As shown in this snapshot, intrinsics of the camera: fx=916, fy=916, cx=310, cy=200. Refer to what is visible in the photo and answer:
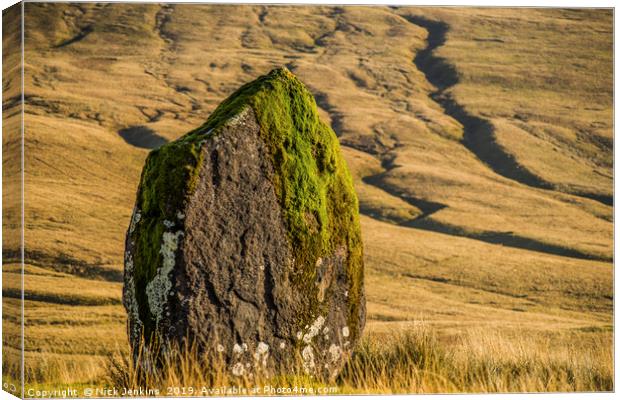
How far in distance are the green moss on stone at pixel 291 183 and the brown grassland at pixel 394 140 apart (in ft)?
Answer: 36.0

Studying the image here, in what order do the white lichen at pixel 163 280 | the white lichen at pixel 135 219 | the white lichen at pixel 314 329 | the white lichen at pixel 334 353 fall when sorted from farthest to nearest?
the white lichen at pixel 334 353 → the white lichen at pixel 314 329 → the white lichen at pixel 135 219 → the white lichen at pixel 163 280

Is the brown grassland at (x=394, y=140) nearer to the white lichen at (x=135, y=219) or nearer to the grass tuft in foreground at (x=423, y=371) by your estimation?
the grass tuft in foreground at (x=423, y=371)

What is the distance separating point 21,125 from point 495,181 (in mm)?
43031

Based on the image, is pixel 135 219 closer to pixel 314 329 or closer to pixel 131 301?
pixel 131 301

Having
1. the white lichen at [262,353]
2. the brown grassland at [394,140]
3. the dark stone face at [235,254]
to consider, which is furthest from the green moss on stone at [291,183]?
the brown grassland at [394,140]

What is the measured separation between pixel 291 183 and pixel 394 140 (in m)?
46.9

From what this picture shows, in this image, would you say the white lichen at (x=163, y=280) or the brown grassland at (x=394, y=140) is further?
the brown grassland at (x=394, y=140)

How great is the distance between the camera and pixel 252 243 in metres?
9.16

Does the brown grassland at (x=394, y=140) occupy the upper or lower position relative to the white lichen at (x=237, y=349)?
lower

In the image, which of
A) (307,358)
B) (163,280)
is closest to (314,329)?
(307,358)

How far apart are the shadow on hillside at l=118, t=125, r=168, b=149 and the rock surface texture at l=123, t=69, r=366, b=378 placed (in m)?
41.6

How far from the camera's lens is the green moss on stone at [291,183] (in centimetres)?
886

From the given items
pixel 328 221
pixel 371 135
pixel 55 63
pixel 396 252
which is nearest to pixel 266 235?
pixel 328 221

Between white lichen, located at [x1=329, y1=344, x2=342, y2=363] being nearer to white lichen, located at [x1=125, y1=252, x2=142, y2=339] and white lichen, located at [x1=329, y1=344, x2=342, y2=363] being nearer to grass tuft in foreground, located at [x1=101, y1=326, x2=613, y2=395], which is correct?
grass tuft in foreground, located at [x1=101, y1=326, x2=613, y2=395]
